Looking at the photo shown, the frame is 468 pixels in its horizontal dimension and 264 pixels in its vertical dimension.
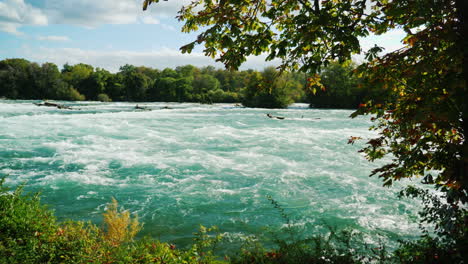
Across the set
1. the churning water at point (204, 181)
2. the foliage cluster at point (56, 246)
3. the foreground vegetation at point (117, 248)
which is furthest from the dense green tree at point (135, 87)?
the foreground vegetation at point (117, 248)

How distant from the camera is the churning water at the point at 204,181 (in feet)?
A: 22.7

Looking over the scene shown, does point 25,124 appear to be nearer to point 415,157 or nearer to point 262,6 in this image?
point 262,6

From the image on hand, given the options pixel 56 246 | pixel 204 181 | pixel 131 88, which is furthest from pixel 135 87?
pixel 56 246

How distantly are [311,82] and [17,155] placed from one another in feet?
43.3

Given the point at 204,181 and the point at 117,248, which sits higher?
the point at 117,248

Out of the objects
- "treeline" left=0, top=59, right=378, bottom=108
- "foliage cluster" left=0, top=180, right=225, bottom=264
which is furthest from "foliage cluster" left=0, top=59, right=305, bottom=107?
"foliage cluster" left=0, top=180, right=225, bottom=264

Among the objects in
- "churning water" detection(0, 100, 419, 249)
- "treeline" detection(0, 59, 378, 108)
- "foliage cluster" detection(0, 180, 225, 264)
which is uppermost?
"treeline" detection(0, 59, 378, 108)

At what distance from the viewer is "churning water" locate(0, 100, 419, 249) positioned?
22.7ft

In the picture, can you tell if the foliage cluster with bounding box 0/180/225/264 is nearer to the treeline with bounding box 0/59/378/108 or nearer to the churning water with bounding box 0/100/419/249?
the churning water with bounding box 0/100/419/249

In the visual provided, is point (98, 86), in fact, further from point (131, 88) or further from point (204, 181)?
point (204, 181)

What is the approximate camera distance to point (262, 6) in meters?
3.98

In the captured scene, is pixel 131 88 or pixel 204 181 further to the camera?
pixel 131 88

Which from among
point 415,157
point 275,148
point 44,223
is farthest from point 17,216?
point 275,148

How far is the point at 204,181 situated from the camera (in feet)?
32.3
